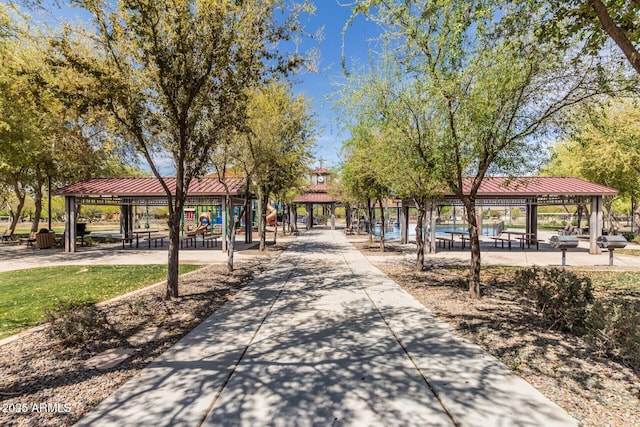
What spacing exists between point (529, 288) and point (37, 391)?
27.4ft

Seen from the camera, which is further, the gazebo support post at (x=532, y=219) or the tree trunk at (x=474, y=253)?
the gazebo support post at (x=532, y=219)

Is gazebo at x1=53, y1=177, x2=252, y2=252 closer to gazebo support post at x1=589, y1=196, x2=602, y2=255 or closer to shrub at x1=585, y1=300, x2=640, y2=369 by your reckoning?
shrub at x1=585, y1=300, x2=640, y2=369

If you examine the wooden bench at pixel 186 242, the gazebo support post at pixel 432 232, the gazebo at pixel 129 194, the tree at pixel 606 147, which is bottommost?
the wooden bench at pixel 186 242

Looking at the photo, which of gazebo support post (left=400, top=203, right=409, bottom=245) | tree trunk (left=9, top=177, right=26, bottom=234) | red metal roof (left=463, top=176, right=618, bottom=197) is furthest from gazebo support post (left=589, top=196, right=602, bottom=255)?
tree trunk (left=9, top=177, right=26, bottom=234)

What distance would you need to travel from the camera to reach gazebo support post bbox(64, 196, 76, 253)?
17750mm

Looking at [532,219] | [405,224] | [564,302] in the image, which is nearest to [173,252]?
[564,302]

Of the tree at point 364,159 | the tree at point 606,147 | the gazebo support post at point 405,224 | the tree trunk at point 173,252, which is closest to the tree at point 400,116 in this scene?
the tree at point 364,159

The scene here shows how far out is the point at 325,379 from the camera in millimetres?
3787

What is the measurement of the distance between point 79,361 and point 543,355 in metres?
6.06

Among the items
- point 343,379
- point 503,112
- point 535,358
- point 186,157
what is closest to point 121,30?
point 186,157

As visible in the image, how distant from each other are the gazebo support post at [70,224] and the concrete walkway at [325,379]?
16.0 m

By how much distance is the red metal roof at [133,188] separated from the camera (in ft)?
58.6

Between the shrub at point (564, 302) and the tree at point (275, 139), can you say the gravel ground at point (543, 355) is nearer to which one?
the shrub at point (564, 302)

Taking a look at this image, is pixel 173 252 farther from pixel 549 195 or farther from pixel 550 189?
pixel 549 195
